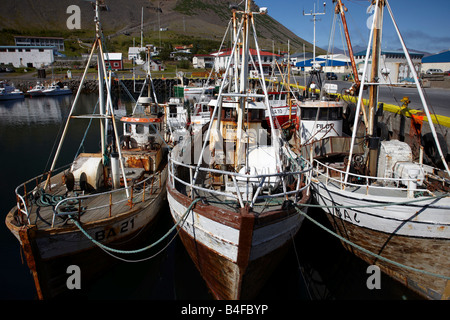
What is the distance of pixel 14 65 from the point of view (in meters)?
93.9

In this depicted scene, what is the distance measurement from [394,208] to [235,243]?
5165 millimetres

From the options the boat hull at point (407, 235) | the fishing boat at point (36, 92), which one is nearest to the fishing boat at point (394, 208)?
the boat hull at point (407, 235)

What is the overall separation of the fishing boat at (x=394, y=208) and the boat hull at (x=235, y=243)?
177 centimetres

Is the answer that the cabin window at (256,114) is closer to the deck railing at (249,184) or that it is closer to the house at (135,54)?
the deck railing at (249,184)

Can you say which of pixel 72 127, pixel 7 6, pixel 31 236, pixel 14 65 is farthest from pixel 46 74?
pixel 7 6

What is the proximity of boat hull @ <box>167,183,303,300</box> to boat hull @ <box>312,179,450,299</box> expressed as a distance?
1.85 meters

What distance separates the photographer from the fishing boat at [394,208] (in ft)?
29.0

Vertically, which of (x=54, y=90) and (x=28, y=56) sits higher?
(x=28, y=56)

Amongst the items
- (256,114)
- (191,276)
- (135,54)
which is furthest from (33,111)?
(135,54)

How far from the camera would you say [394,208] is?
923 centimetres

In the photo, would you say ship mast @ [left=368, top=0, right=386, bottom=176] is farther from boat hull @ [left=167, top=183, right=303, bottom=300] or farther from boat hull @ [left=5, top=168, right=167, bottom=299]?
boat hull @ [left=5, top=168, right=167, bottom=299]

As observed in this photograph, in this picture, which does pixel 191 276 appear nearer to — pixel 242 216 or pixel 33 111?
pixel 242 216

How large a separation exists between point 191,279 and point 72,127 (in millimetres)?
30495

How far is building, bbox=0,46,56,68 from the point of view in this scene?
91812 mm
